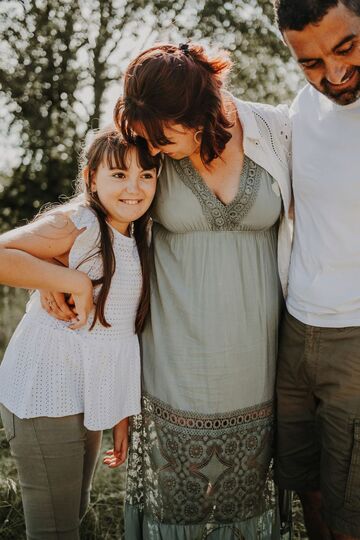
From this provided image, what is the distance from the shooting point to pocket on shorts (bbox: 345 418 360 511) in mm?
2141

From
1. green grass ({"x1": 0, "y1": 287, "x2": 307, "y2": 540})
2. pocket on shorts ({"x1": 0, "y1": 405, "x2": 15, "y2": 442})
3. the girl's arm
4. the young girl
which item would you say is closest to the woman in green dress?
the young girl

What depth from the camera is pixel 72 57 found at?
561cm

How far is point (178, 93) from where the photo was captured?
6.59 feet

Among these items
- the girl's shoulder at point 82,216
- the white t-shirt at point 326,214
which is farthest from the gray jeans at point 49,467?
the white t-shirt at point 326,214

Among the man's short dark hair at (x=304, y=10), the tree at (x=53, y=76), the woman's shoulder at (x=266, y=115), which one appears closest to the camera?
the man's short dark hair at (x=304, y=10)

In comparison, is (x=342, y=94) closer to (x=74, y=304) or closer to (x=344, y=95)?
(x=344, y=95)

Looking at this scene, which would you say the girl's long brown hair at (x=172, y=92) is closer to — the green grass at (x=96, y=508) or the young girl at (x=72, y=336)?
the young girl at (x=72, y=336)

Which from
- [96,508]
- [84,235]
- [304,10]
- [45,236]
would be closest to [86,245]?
[84,235]

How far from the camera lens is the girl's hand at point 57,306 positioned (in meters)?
2.08

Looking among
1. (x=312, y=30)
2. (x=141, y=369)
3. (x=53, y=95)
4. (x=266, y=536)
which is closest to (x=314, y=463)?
(x=266, y=536)

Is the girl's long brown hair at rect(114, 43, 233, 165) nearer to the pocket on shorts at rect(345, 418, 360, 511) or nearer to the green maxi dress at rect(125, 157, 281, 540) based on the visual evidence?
the green maxi dress at rect(125, 157, 281, 540)

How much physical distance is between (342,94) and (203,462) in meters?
1.27

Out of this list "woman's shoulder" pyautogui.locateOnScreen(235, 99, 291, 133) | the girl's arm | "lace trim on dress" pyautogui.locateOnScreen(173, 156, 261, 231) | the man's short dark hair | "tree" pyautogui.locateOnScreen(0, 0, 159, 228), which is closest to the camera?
the man's short dark hair

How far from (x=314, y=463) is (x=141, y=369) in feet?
2.39
